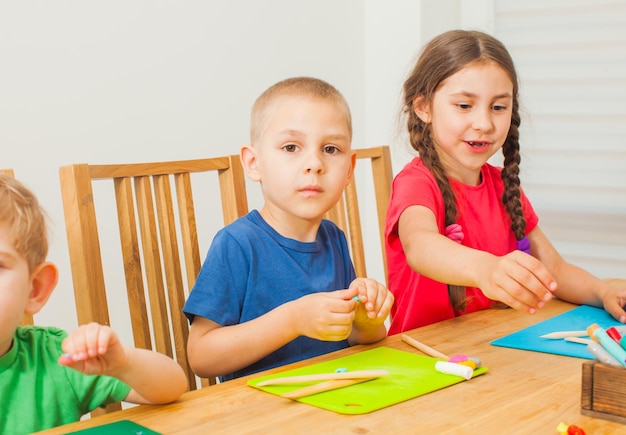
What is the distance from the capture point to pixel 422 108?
1.72m

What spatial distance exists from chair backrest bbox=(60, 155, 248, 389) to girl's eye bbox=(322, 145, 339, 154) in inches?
9.9

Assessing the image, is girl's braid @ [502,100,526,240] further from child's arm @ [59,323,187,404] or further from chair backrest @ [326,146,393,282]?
child's arm @ [59,323,187,404]

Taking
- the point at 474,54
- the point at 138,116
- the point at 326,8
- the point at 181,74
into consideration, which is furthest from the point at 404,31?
the point at 474,54

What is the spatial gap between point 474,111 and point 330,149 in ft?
1.35

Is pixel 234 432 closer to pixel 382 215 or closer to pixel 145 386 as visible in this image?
pixel 145 386

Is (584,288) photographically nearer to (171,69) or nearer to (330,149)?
(330,149)

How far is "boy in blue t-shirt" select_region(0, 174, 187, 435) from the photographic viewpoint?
3.02 ft

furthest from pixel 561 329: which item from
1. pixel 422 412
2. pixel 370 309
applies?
pixel 422 412

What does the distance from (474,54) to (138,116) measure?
1026 mm

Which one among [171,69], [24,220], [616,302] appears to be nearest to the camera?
[24,220]

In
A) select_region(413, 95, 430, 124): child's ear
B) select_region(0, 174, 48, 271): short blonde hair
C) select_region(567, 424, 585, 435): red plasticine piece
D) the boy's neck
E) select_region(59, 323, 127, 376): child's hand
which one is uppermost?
select_region(413, 95, 430, 124): child's ear

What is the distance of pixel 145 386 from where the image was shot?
0.92m

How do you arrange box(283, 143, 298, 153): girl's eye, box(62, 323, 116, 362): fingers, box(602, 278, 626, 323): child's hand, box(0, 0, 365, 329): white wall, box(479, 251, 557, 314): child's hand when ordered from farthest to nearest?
box(0, 0, 365, 329): white wall → box(602, 278, 626, 323): child's hand → box(283, 143, 298, 153): girl's eye → box(479, 251, 557, 314): child's hand → box(62, 323, 116, 362): fingers

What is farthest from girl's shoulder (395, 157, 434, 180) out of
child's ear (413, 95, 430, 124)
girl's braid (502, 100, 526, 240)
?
girl's braid (502, 100, 526, 240)
